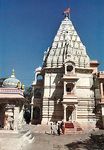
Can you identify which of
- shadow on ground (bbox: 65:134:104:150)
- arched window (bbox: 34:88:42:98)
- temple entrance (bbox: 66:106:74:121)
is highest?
arched window (bbox: 34:88:42:98)

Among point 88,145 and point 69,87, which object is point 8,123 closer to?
point 88,145

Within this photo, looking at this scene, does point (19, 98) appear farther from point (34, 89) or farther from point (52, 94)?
point (34, 89)

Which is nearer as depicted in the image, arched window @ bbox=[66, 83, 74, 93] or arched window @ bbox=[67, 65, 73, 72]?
arched window @ bbox=[66, 83, 74, 93]

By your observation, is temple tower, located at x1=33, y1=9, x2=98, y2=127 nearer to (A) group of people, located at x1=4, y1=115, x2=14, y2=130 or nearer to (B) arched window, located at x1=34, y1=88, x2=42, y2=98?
(B) arched window, located at x1=34, y1=88, x2=42, y2=98

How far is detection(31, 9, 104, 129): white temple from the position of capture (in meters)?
35.5

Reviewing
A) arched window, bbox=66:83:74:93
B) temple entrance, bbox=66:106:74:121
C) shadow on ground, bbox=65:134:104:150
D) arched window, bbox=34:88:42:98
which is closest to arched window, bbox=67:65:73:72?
arched window, bbox=66:83:74:93

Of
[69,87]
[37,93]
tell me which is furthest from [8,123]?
[37,93]

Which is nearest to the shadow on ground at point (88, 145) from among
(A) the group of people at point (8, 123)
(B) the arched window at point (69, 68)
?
(A) the group of people at point (8, 123)

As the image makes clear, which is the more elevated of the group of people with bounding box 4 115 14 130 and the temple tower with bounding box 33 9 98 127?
the temple tower with bounding box 33 9 98 127

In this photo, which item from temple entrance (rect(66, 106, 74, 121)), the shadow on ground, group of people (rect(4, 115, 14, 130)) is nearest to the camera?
the shadow on ground

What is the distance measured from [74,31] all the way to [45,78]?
11461 mm

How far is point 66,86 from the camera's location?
119 feet

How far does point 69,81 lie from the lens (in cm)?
3575

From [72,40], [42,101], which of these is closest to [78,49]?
[72,40]
